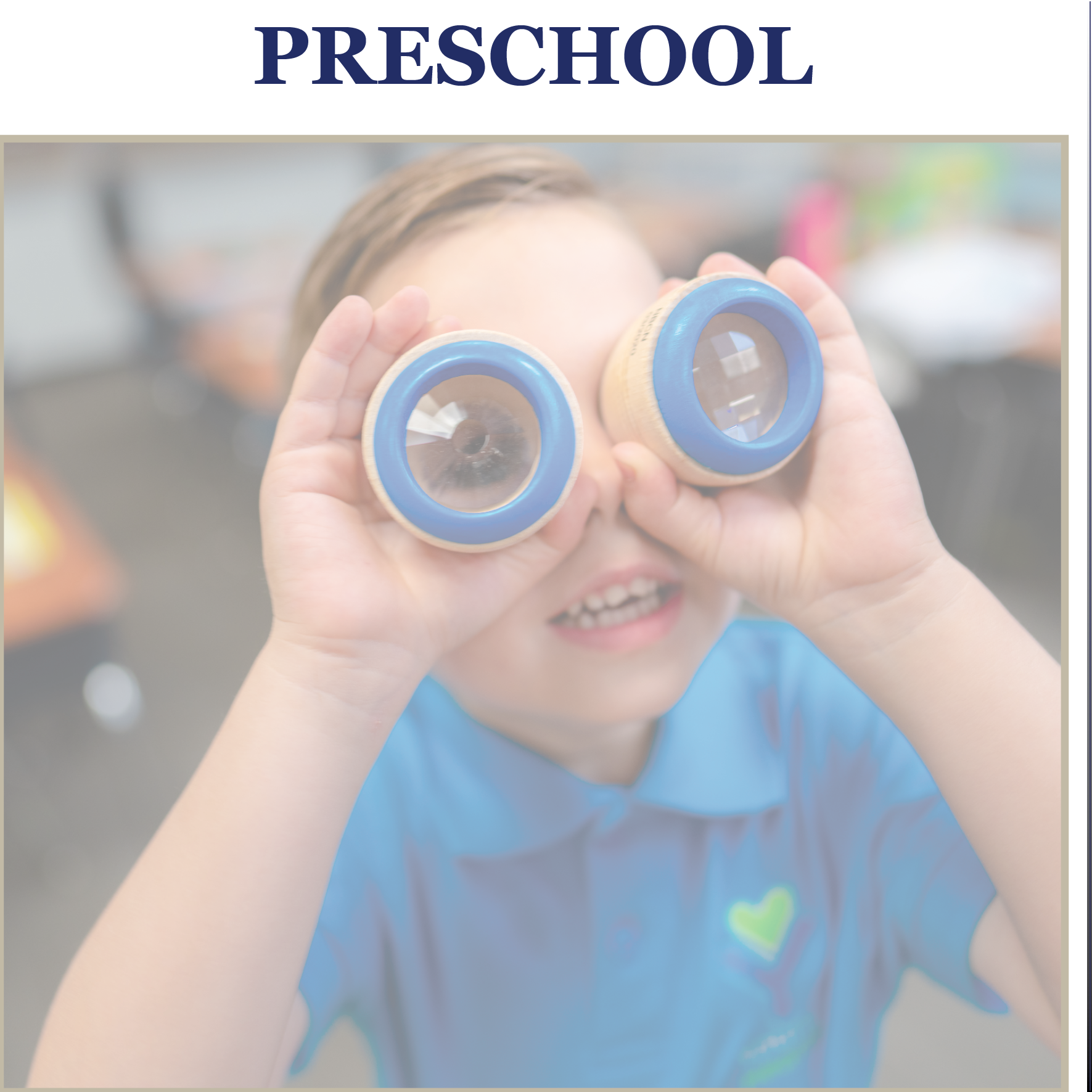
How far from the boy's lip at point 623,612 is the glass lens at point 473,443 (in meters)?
0.10

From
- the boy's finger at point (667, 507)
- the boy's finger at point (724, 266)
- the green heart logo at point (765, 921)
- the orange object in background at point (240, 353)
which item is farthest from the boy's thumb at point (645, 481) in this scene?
the orange object in background at point (240, 353)

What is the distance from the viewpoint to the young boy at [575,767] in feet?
1.60

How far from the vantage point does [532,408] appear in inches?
18.8

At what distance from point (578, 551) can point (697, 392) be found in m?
0.12

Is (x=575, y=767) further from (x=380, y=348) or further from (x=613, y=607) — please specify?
(x=380, y=348)

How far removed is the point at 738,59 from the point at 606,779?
56 cm

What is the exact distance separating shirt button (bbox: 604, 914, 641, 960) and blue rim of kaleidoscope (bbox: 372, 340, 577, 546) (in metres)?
0.32

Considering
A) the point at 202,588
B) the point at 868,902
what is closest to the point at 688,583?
the point at 868,902

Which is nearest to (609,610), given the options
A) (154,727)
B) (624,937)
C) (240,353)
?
(624,937)

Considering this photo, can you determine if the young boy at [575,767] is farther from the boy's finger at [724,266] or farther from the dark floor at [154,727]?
the dark floor at [154,727]

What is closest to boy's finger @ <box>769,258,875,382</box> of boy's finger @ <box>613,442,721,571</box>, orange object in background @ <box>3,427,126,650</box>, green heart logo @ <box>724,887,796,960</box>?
boy's finger @ <box>613,442,721,571</box>

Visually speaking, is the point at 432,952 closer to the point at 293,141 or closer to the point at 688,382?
the point at 688,382

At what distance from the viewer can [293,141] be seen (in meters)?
0.72

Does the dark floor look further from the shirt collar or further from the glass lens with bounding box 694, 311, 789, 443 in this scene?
the glass lens with bounding box 694, 311, 789, 443
